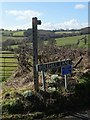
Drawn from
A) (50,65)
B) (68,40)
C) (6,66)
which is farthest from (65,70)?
(68,40)

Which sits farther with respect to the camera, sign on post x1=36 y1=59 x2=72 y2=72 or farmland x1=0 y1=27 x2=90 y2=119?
sign on post x1=36 y1=59 x2=72 y2=72

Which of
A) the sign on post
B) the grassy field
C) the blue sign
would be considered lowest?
the blue sign

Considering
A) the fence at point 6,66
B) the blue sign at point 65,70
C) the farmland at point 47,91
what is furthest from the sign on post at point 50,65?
the fence at point 6,66

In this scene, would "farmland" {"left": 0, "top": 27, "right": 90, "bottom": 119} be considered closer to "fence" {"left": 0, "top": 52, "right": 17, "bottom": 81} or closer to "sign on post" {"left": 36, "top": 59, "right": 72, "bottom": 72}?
"sign on post" {"left": 36, "top": 59, "right": 72, "bottom": 72}

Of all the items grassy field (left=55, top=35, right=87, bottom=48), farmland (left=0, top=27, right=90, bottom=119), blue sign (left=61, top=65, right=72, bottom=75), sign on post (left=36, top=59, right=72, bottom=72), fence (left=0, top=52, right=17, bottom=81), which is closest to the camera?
farmland (left=0, top=27, right=90, bottom=119)

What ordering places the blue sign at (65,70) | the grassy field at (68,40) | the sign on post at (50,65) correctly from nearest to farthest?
the sign on post at (50,65)
the blue sign at (65,70)
the grassy field at (68,40)

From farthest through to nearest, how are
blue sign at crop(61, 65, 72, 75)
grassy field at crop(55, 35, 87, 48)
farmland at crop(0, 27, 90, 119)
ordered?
1. grassy field at crop(55, 35, 87, 48)
2. blue sign at crop(61, 65, 72, 75)
3. farmland at crop(0, 27, 90, 119)

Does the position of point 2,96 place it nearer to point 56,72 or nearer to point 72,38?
point 56,72

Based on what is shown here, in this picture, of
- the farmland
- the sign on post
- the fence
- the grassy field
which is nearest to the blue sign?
the sign on post

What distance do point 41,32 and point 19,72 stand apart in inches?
187

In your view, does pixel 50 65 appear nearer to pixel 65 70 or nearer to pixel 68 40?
pixel 65 70

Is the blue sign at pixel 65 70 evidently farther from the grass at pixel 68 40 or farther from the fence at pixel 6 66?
the grass at pixel 68 40

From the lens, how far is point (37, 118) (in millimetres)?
8664

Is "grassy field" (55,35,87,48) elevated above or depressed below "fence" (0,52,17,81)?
above
